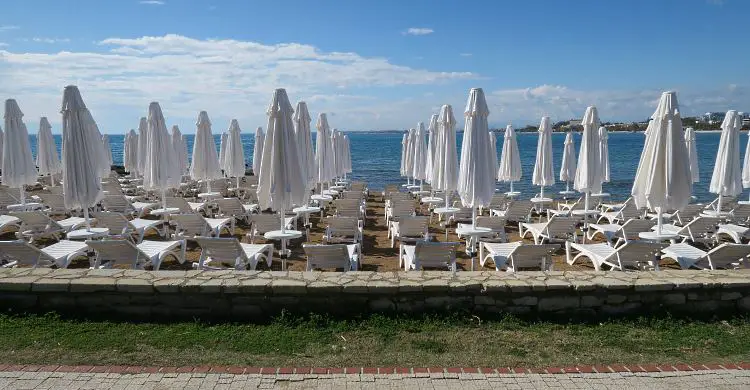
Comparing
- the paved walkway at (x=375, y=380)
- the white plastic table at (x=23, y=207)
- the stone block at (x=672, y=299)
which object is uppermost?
the white plastic table at (x=23, y=207)

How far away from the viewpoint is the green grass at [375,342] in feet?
14.0

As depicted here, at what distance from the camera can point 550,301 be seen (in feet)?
17.0

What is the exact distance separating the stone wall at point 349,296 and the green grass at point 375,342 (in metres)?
0.17

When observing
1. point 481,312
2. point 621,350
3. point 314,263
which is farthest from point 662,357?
point 314,263

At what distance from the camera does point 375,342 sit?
4.66m

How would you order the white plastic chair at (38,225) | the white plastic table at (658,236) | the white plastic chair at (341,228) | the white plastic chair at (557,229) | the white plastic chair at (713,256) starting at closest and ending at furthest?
the white plastic chair at (713,256), the white plastic table at (658,236), the white plastic chair at (557,229), the white plastic chair at (38,225), the white plastic chair at (341,228)

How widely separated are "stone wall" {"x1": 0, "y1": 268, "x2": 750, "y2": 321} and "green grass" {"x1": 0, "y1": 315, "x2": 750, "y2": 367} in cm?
17

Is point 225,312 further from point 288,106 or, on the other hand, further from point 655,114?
point 655,114

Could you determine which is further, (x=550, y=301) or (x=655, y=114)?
(x=655, y=114)

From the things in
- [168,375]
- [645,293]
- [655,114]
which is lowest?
[168,375]

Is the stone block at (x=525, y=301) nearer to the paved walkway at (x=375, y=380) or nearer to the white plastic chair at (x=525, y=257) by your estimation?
the paved walkway at (x=375, y=380)

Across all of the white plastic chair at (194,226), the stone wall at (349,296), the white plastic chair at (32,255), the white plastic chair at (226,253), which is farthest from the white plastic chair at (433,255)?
the white plastic chair at (32,255)

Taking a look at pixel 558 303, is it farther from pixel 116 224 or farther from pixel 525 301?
pixel 116 224

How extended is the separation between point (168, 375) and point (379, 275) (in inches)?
94.4
